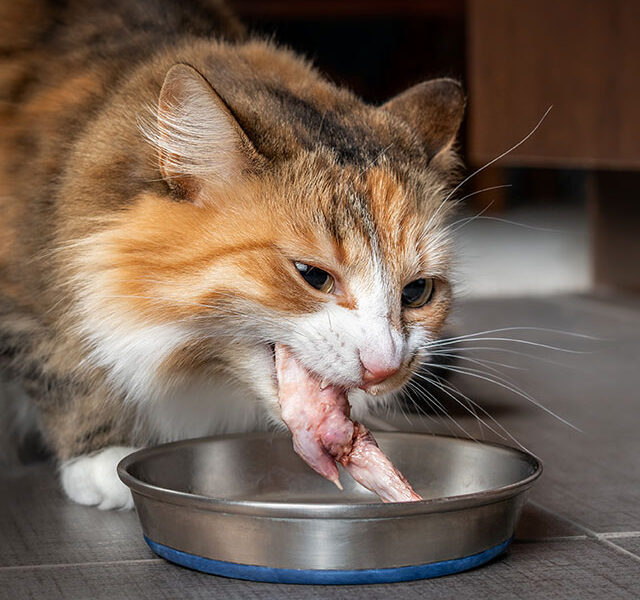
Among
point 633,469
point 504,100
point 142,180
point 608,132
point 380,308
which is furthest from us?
point 504,100

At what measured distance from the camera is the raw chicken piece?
4.28 feet

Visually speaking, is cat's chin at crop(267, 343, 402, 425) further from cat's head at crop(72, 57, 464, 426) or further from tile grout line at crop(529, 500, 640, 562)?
tile grout line at crop(529, 500, 640, 562)

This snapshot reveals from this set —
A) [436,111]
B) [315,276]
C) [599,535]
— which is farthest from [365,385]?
[436,111]

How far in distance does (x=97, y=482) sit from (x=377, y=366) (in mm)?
484

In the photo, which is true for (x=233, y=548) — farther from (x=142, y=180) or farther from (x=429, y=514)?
(x=142, y=180)

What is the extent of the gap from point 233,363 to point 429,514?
1.36 feet

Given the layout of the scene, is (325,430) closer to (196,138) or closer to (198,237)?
(198,237)

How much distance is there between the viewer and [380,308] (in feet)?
4.32

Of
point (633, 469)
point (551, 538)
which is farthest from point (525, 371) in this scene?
point (551, 538)

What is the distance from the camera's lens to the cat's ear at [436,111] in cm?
169

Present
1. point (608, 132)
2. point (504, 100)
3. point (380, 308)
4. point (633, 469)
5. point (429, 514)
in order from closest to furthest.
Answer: point (429, 514) → point (380, 308) → point (633, 469) → point (608, 132) → point (504, 100)

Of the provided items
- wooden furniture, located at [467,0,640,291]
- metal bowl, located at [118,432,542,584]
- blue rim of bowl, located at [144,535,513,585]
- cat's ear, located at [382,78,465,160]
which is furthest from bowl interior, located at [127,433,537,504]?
wooden furniture, located at [467,0,640,291]

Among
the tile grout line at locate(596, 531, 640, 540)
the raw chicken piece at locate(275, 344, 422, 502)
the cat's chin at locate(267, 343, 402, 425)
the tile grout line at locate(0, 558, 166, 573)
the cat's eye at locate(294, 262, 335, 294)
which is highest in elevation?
the cat's eye at locate(294, 262, 335, 294)

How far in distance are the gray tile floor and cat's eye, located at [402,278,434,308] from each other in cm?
32
